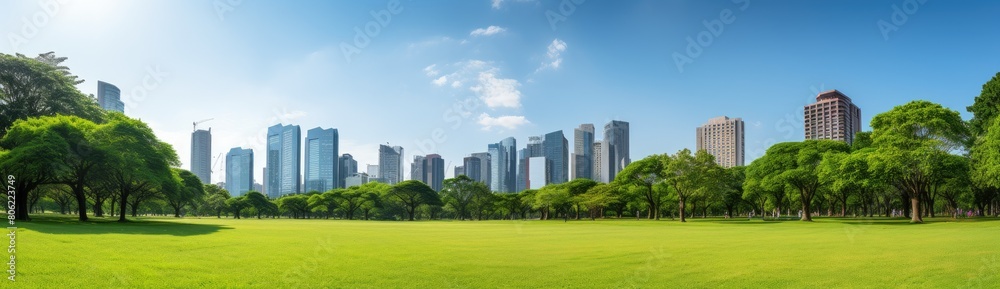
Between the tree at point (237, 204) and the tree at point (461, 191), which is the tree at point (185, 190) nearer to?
the tree at point (237, 204)

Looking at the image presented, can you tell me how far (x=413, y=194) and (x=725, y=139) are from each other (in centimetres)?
12393

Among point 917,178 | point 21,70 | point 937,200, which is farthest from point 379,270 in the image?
point 937,200

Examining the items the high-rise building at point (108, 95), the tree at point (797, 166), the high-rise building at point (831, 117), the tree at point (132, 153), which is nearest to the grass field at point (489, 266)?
the tree at point (132, 153)

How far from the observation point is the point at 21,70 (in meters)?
48.4

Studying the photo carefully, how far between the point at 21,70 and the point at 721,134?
187 metres

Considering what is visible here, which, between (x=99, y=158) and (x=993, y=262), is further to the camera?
(x=99, y=158)

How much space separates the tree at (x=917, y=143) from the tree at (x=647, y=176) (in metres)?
30.2

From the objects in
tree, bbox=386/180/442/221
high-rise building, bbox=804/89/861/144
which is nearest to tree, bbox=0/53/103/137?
tree, bbox=386/180/442/221

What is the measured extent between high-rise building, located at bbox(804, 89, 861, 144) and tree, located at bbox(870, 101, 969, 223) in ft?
299

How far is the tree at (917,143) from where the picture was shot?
48844 mm

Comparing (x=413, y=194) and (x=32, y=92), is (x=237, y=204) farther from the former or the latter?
(x=32, y=92)

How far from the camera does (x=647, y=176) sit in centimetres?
8456

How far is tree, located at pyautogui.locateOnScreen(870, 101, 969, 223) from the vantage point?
48.8 meters

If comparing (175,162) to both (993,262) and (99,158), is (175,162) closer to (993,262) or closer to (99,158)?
(99,158)
